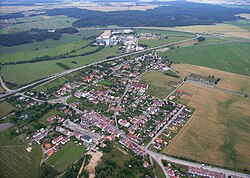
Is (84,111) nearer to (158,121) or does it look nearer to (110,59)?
(158,121)

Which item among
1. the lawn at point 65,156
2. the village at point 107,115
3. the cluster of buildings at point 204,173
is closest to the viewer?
the cluster of buildings at point 204,173

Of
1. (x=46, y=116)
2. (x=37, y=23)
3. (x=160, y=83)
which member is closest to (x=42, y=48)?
(x=37, y=23)

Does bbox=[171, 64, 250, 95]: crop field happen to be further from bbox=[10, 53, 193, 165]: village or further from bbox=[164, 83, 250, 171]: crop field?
bbox=[10, 53, 193, 165]: village

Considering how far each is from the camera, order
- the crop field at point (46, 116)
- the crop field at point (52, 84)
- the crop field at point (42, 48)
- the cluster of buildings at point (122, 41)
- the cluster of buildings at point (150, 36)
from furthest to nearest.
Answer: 1. the cluster of buildings at point (150, 36)
2. the cluster of buildings at point (122, 41)
3. the crop field at point (42, 48)
4. the crop field at point (52, 84)
5. the crop field at point (46, 116)

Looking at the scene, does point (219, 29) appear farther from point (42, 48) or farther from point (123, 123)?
point (123, 123)

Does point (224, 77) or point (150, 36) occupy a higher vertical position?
point (150, 36)

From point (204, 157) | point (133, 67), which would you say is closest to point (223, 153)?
point (204, 157)

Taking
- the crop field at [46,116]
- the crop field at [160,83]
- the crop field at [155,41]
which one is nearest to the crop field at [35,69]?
the crop field at [46,116]

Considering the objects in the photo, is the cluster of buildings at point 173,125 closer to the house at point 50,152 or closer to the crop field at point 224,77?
the house at point 50,152
